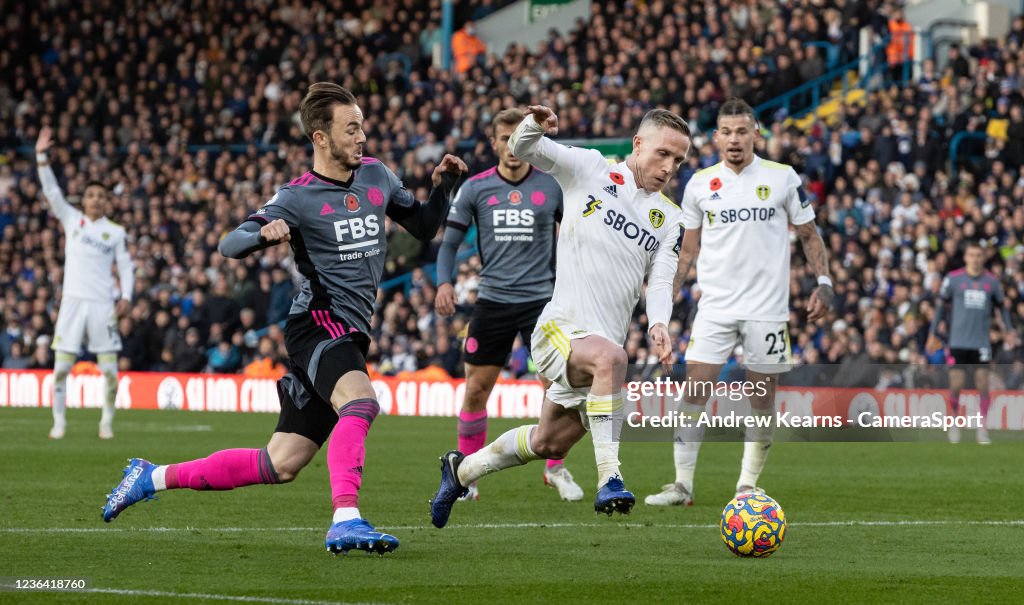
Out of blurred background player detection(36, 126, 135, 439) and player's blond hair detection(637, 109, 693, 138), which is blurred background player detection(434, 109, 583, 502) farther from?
blurred background player detection(36, 126, 135, 439)

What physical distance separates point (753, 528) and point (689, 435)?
2.91 metres

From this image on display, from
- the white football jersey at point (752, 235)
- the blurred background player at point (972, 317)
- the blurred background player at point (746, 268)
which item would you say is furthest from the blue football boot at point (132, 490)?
the blurred background player at point (972, 317)

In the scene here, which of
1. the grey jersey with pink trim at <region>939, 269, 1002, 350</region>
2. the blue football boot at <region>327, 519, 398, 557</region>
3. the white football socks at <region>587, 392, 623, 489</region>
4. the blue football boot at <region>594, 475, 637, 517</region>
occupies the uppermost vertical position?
the grey jersey with pink trim at <region>939, 269, 1002, 350</region>

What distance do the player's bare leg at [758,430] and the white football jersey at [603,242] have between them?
7.28 feet

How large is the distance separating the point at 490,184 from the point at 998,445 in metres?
9.01

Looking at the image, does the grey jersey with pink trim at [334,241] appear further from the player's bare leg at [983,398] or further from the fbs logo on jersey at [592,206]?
the player's bare leg at [983,398]

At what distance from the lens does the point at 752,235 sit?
10.5 metres

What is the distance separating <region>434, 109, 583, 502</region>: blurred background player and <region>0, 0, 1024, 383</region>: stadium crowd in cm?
1041

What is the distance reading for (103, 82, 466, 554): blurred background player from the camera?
24.3 ft

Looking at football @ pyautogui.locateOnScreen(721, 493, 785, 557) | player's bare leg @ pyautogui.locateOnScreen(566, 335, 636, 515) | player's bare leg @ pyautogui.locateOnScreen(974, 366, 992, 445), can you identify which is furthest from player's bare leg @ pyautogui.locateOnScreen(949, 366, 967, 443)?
football @ pyautogui.locateOnScreen(721, 493, 785, 557)

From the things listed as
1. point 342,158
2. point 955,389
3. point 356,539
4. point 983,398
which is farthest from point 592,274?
point 983,398

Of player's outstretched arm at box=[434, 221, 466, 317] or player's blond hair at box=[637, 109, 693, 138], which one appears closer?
player's blond hair at box=[637, 109, 693, 138]

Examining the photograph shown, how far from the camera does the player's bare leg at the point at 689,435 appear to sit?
33.4 feet

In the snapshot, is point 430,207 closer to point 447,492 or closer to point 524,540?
point 447,492
